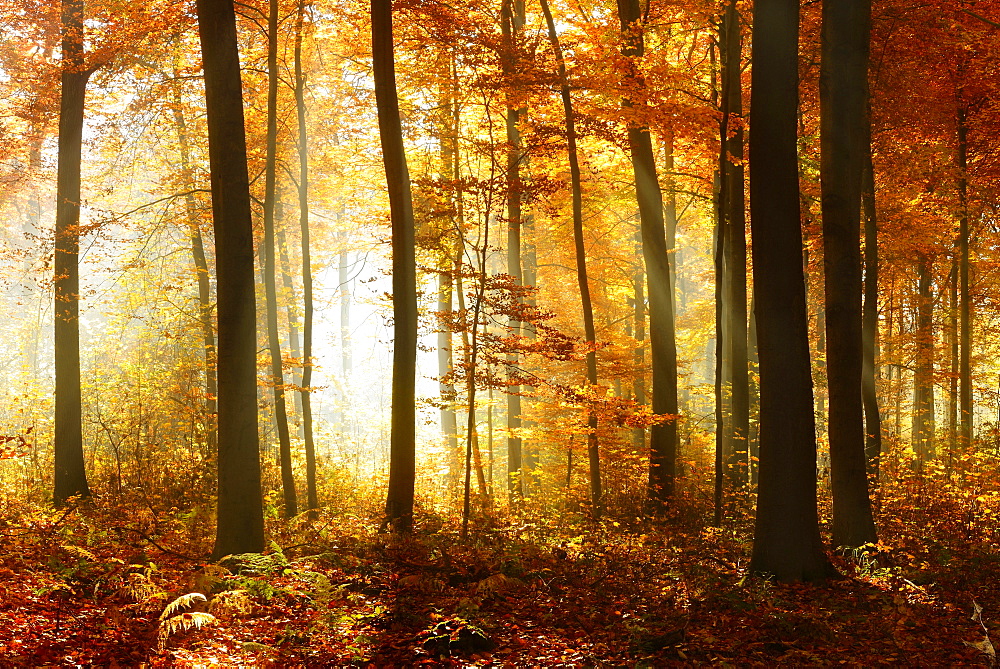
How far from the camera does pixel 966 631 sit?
234 inches

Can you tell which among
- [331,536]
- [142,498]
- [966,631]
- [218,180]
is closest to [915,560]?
[966,631]

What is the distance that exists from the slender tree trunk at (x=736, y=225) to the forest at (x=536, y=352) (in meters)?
0.08

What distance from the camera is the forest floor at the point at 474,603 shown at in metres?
5.34

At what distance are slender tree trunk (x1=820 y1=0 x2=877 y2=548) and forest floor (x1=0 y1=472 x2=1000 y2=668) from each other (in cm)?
69

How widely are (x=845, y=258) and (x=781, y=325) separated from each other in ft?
5.80

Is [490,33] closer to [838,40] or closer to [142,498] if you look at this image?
[838,40]

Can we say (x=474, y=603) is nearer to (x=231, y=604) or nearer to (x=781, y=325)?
(x=231, y=604)

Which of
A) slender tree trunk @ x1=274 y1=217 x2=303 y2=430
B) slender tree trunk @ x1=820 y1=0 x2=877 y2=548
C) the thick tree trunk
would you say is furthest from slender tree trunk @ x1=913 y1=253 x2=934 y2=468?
the thick tree trunk

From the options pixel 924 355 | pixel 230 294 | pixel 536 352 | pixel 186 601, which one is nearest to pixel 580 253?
pixel 536 352

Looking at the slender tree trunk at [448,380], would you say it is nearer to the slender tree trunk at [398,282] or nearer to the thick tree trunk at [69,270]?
the slender tree trunk at [398,282]

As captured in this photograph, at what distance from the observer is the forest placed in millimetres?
6188

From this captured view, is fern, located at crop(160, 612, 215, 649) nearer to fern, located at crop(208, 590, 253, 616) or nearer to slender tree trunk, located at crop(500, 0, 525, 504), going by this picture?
fern, located at crop(208, 590, 253, 616)

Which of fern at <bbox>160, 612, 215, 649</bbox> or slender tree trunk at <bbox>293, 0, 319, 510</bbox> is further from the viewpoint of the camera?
slender tree trunk at <bbox>293, 0, 319, 510</bbox>

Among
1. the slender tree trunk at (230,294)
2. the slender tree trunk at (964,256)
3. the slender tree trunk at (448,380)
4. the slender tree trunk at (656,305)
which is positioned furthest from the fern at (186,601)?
the slender tree trunk at (964,256)
